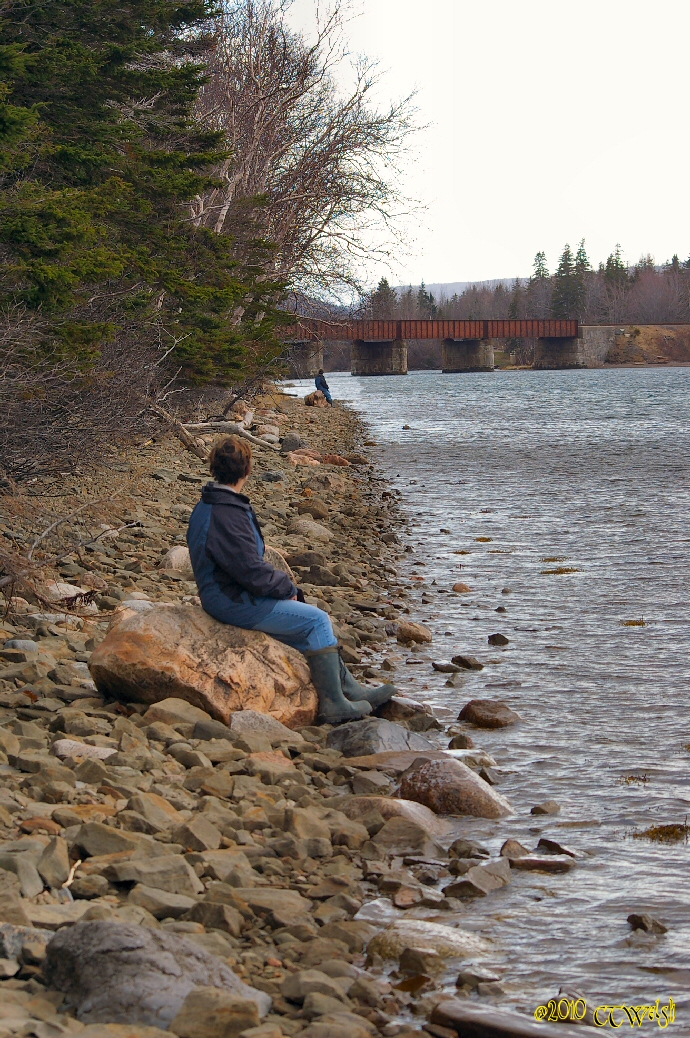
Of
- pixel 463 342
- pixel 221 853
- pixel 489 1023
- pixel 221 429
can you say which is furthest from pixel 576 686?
pixel 463 342

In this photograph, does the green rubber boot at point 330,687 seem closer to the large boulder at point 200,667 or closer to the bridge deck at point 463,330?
the large boulder at point 200,667

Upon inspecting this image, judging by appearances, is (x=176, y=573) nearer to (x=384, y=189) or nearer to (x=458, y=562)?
(x=458, y=562)

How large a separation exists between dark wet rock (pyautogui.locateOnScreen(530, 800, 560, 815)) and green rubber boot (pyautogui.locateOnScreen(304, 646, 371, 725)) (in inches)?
59.4

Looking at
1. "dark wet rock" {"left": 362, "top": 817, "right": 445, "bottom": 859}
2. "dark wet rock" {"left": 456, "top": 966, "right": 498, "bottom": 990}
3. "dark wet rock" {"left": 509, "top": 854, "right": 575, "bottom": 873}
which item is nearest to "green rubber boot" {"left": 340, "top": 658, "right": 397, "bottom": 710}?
"dark wet rock" {"left": 362, "top": 817, "right": 445, "bottom": 859}

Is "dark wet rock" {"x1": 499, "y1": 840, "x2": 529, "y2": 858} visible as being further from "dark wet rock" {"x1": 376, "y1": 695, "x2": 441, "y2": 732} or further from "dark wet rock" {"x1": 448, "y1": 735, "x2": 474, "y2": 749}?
"dark wet rock" {"x1": 376, "y1": 695, "x2": 441, "y2": 732}

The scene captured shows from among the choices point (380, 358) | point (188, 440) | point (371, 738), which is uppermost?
point (380, 358)

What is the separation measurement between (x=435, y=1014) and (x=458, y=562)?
10625 mm

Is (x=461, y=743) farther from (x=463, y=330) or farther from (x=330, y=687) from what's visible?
(x=463, y=330)

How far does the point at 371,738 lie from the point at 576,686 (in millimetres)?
2566

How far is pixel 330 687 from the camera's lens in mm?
7363

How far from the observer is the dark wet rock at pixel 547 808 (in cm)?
634

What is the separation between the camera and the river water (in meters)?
4.91

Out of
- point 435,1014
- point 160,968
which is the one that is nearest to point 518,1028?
point 435,1014

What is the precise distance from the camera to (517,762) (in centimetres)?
724
